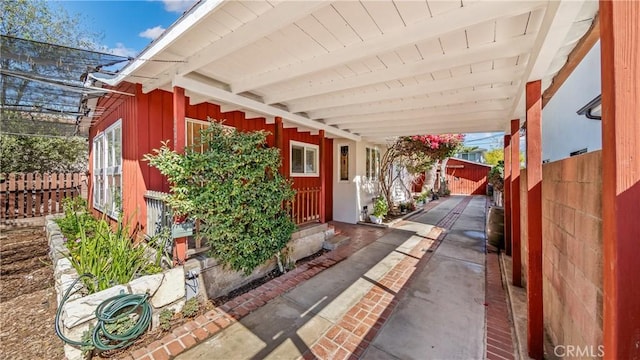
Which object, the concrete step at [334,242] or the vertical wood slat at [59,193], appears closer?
the concrete step at [334,242]

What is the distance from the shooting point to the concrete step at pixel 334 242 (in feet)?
17.9

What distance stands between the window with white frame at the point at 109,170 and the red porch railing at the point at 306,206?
135 inches

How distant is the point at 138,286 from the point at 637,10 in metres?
4.09

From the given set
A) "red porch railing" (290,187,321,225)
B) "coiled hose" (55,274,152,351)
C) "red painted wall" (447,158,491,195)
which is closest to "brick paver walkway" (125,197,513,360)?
"coiled hose" (55,274,152,351)

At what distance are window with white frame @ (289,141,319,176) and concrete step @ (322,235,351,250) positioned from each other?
2202 mm

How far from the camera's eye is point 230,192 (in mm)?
3285

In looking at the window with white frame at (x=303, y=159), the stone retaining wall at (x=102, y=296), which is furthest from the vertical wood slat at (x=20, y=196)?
the window with white frame at (x=303, y=159)

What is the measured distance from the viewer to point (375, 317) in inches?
113

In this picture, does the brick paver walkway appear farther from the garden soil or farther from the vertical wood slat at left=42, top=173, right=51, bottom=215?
the vertical wood slat at left=42, top=173, right=51, bottom=215

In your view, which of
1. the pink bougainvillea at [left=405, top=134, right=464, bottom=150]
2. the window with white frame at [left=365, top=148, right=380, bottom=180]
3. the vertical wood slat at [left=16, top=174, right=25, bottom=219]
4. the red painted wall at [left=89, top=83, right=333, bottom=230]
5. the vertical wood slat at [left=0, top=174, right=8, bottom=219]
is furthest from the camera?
the pink bougainvillea at [left=405, top=134, right=464, bottom=150]

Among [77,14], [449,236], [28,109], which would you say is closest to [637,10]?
[449,236]

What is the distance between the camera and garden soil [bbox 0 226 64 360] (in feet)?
7.70

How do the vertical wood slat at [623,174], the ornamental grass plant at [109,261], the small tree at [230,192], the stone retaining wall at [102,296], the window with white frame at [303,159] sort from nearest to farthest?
the vertical wood slat at [623,174]
the stone retaining wall at [102,296]
the ornamental grass plant at [109,261]
the small tree at [230,192]
the window with white frame at [303,159]

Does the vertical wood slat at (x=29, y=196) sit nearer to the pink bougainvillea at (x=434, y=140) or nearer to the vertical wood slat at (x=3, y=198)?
the vertical wood slat at (x=3, y=198)
